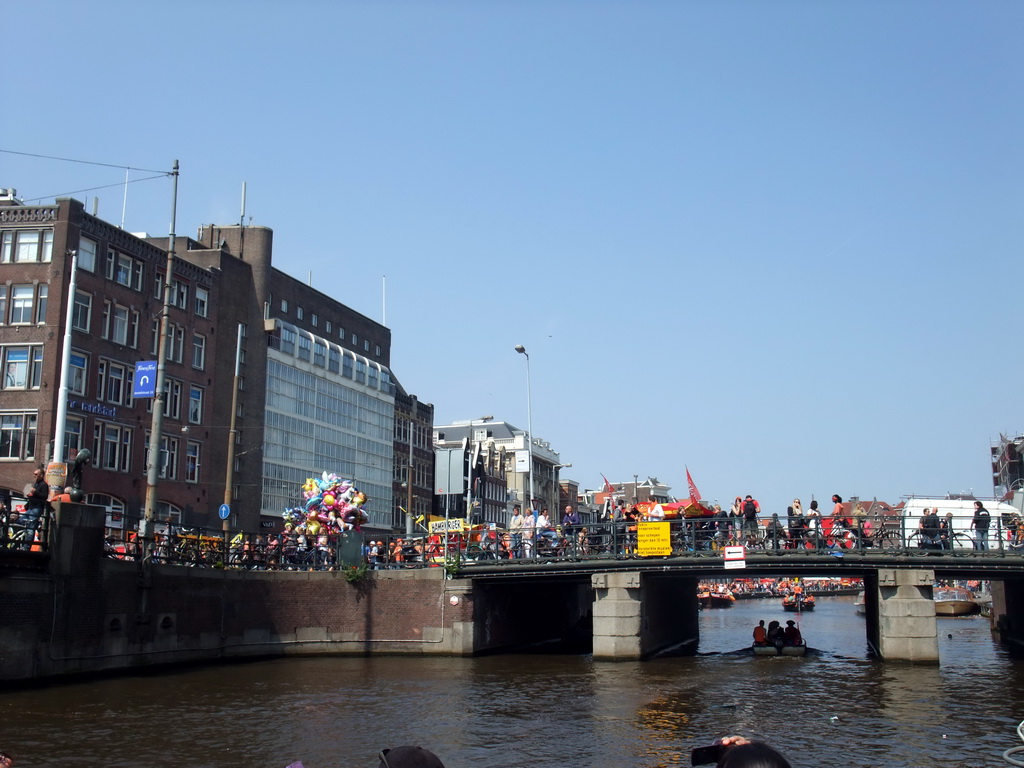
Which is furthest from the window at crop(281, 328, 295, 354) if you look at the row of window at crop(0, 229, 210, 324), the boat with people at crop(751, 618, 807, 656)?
the boat with people at crop(751, 618, 807, 656)

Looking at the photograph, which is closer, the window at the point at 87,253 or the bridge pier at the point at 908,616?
the bridge pier at the point at 908,616

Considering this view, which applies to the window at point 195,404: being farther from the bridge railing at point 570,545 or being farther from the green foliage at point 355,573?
the green foliage at point 355,573

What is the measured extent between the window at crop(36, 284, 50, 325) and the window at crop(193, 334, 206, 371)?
12.3 meters

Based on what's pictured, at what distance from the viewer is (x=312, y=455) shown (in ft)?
257

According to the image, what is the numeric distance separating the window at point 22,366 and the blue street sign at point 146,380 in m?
19.4

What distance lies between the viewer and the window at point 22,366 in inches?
1989

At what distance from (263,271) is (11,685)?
2113 inches

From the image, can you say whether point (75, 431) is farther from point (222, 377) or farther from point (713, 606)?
point (713, 606)

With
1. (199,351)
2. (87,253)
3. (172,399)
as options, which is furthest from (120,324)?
(199,351)

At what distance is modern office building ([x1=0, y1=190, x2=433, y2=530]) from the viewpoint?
2004 inches

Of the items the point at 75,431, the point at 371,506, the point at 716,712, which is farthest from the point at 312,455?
the point at 716,712

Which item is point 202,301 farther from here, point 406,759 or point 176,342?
point 406,759

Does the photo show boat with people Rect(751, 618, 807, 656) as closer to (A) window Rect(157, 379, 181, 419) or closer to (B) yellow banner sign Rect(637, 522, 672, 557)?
(B) yellow banner sign Rect(637, 522, 672, 557)

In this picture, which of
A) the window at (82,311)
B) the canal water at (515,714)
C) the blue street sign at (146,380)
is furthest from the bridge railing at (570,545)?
the window at (82,311)
